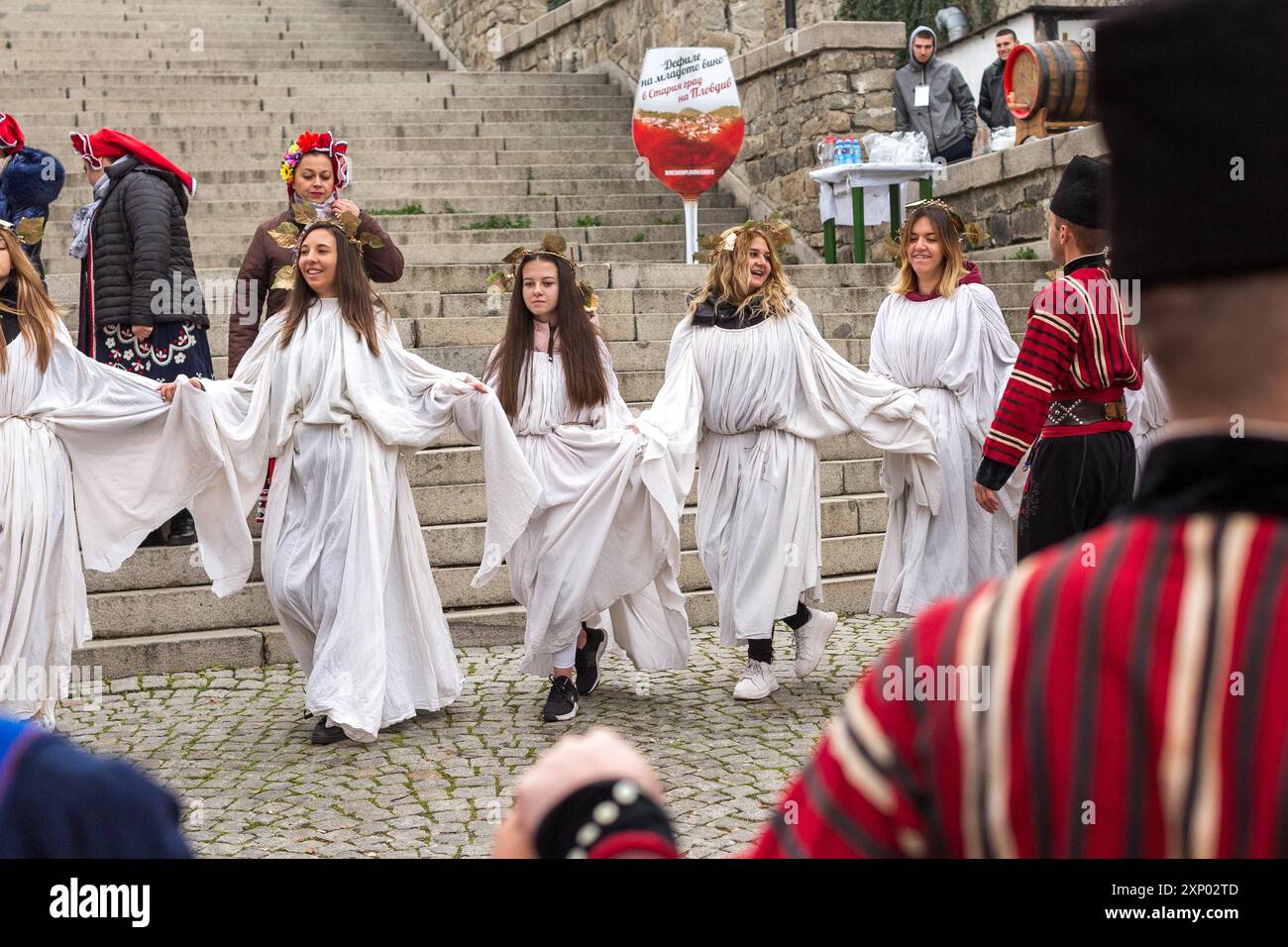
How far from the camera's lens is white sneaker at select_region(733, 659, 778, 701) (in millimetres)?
6934

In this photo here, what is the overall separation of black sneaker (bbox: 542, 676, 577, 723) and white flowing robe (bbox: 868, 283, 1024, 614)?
172 cm

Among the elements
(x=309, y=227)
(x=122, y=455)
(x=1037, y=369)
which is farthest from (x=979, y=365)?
(x=122, y=455)

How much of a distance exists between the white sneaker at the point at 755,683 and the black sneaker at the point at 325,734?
172 cm

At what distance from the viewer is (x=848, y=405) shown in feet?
24.1

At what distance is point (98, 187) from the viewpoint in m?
8.38

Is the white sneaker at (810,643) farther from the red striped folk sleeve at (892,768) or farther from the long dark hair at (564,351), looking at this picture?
the red striped folk sleeve at (892,768)

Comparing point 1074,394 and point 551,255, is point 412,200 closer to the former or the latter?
point 551,255

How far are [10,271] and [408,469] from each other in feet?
9.79

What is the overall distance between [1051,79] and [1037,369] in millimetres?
7829

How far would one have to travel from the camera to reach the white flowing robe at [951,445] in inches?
294

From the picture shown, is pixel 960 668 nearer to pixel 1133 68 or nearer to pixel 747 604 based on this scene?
pixel 1133 68

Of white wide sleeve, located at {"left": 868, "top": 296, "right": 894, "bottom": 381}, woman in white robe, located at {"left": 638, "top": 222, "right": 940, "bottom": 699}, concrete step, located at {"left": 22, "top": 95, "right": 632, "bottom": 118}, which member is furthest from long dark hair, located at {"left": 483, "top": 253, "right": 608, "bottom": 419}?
concrete step, located at {"left": 22, "top": 95, "right": 632, "bottom": 118}

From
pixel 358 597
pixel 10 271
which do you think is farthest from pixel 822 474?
pixel 10 271

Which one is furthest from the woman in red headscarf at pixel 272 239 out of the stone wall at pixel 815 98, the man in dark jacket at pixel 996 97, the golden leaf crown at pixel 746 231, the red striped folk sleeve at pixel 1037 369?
the man in dark jacket at pixel 996 97
